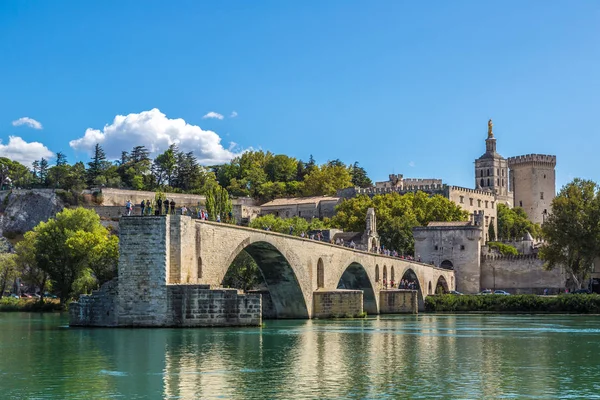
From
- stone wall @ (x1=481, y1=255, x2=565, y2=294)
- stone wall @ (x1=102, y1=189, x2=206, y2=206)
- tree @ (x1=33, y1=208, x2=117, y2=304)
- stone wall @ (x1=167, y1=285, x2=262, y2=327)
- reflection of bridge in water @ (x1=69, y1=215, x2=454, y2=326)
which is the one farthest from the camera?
stone wall @ (x1=102, y1=189, x2=206, y2=206)

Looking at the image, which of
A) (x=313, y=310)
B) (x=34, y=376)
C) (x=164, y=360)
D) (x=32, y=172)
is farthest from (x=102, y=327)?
(x=32, y=172)

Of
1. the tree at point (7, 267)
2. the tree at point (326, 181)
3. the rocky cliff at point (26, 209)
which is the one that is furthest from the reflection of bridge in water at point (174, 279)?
the tree at point (326, 181)

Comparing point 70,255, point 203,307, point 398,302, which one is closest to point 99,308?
point 203,307

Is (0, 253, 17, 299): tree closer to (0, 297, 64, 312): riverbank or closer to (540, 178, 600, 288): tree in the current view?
(0, 297, 64, 312): riverbank

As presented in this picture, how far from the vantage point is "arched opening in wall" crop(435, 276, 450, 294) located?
86.6 meters

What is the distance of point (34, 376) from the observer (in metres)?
24.4

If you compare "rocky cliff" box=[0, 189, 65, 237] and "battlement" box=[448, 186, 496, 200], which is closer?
"rocky cliff" box=[0, 189, 65, 237]

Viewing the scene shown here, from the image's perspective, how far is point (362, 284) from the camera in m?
66.6

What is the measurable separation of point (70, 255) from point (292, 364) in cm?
3876

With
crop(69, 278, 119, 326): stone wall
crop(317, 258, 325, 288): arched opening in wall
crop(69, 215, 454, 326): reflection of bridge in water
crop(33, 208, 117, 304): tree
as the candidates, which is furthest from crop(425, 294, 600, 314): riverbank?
crop(69, 278, 119, 326): stone wall

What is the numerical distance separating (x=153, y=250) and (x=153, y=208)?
347cm

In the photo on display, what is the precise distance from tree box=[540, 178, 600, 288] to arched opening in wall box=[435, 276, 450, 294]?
468 inches

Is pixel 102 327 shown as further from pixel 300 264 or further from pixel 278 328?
pixel 300 264

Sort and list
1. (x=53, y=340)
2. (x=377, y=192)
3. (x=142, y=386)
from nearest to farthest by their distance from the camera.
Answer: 1. (x=142, y=386)
2. (x=53, y=340)
3. (x=377, y=192)
